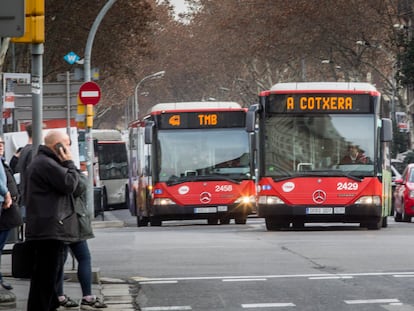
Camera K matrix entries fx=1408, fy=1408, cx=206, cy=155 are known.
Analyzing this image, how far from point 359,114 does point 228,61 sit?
57.4 m

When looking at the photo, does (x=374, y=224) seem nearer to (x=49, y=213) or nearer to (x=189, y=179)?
(x=189, y=179)

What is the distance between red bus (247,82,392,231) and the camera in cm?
2578

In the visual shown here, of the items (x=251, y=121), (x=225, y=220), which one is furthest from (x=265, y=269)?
(x=225, y=220)

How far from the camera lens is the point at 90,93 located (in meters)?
31.8

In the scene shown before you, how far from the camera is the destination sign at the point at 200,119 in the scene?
30.9m

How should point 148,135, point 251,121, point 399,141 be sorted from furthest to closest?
point 399,141 → point 148,135 → point 251,121

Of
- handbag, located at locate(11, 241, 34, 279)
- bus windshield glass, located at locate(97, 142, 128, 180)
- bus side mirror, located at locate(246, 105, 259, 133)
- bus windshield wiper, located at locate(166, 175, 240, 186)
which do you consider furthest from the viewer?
bus windshield glass, located at locate(97, 142, 128, 180)

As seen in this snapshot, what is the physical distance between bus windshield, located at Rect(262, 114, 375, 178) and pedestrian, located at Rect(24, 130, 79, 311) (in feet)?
50.2

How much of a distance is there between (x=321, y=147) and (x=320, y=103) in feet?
2.94

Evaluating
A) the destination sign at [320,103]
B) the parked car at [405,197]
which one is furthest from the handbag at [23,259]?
the parked car at [405,197]

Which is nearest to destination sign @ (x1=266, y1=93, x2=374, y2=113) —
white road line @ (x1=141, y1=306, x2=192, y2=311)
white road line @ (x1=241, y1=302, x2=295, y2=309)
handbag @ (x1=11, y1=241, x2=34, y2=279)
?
handbag @ (x1=11, y1=241, x2=34, y2=279)

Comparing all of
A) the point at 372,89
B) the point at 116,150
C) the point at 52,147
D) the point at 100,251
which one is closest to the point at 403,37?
the point at 116,150

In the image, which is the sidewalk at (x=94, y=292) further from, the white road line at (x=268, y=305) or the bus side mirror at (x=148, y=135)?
the bus side mirror at (x=148, y=135)

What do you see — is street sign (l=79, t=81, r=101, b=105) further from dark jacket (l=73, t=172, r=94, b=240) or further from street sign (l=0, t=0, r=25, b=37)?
street sign (l=0, t=0, r=25, b=37)
